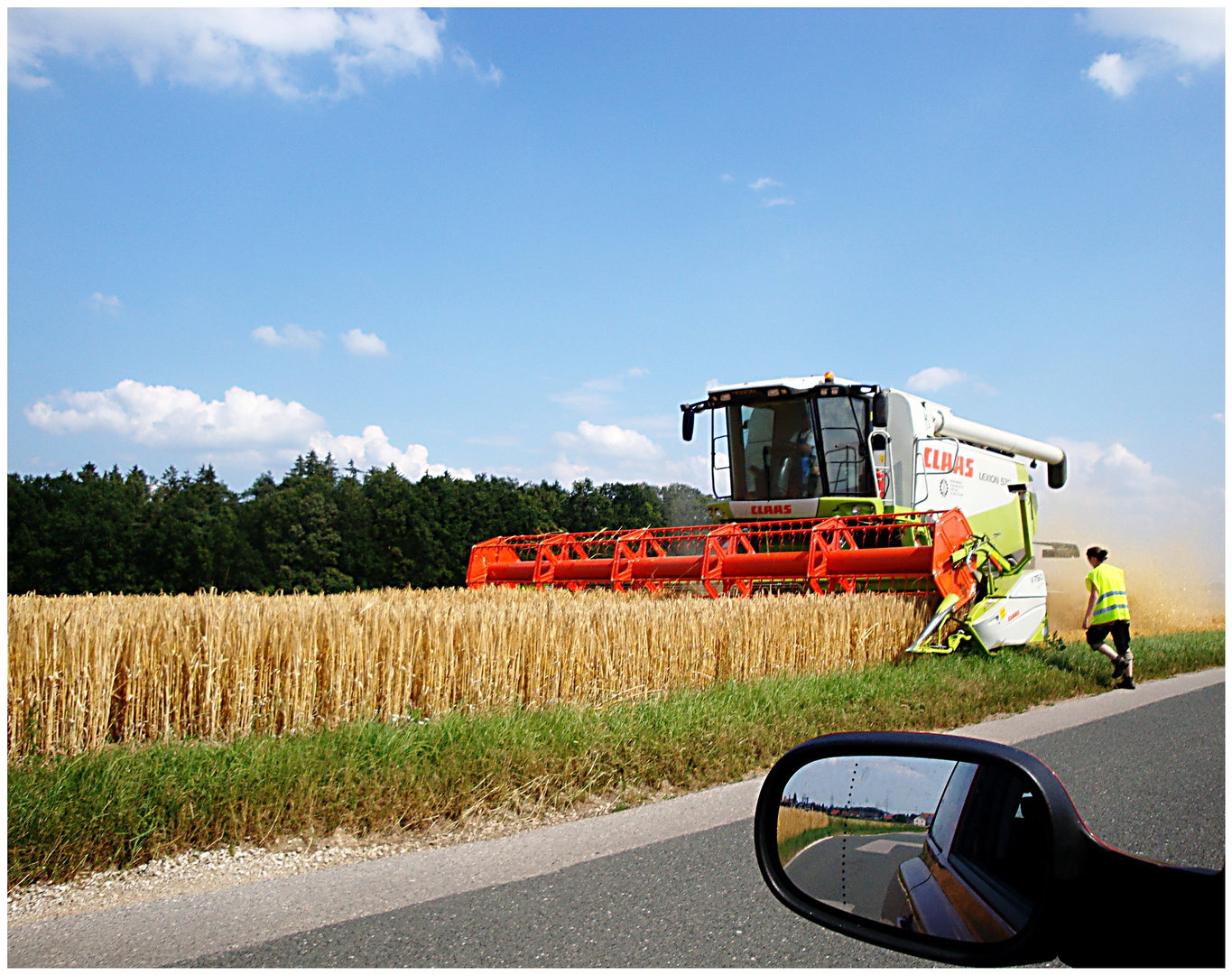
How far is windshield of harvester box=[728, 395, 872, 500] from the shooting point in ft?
44.1

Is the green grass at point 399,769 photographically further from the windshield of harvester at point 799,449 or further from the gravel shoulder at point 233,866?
the windshield of harvester at point 799,449

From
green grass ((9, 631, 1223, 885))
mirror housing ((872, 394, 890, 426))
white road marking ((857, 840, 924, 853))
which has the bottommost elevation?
green grass ((9, 631, 1223, 885))

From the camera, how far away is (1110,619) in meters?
10.2

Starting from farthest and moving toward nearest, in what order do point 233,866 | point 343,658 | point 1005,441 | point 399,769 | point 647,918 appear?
point 1005,441, point 343,658, point 399,769, point 233,866, point 647,918

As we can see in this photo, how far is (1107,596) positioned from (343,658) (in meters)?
8.58

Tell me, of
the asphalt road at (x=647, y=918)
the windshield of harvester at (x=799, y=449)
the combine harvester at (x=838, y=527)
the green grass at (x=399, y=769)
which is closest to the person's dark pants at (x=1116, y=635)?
the combine harvester at (x=838, y=527)

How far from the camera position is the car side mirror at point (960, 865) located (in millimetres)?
1032

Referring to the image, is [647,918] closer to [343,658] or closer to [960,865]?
[960,865]

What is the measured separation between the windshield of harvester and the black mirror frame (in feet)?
38.0

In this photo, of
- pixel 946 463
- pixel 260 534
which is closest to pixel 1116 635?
pixel 946 463

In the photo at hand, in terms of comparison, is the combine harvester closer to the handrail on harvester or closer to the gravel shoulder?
the handrail on harvester

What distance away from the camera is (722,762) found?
5.82 metres

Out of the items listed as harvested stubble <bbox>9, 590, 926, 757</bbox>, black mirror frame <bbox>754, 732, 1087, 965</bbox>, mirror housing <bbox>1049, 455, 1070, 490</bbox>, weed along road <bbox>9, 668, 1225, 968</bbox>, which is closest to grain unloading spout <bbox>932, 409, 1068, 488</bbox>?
mirror housing <bbox>1049, 455, 1070, 490</bbox>

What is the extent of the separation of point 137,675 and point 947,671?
23.6ft
